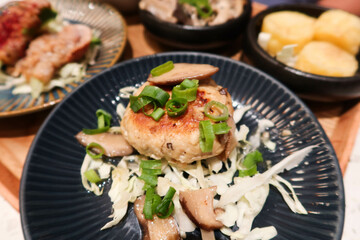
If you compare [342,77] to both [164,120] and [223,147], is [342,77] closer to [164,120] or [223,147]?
[223,147]

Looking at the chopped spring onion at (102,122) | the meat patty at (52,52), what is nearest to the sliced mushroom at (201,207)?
the chopped spring onion at (102,122)

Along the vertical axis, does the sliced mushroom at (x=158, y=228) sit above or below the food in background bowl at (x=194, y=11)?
below

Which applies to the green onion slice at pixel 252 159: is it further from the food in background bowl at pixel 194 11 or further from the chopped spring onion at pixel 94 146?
the food in background bowl at pixel 194 11

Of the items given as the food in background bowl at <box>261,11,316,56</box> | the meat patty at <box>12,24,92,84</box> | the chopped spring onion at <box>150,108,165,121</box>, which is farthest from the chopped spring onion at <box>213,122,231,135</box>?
the meat patty at <box>12,24,92,84</box>

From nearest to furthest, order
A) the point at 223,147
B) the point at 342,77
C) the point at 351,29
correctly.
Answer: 1. the point at 223,147
2. the point at 342,77
3. the point at 351,29

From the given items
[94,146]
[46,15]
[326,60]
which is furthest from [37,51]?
[326,60]

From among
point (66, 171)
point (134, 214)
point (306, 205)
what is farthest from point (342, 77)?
point (66, 171)

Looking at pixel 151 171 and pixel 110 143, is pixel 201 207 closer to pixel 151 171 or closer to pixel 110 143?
pixel 151 171

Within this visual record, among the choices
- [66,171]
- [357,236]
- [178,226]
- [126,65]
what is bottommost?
Result: [357,236]
